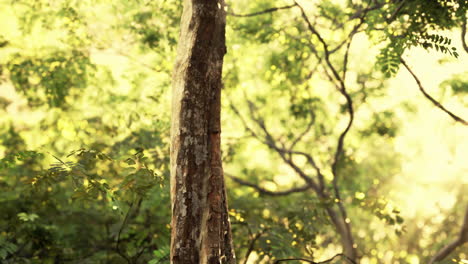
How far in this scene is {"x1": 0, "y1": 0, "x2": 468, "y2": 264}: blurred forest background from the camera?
504 centimetres

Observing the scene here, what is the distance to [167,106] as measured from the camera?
701 centimetres

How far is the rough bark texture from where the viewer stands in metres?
2.73

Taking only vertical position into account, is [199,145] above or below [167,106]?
below

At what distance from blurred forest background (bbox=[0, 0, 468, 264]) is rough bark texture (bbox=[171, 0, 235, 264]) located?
2.33ft

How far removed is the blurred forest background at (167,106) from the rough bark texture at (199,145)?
0.71m

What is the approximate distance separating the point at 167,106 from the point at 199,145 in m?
4.30

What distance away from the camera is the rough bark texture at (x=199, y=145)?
2.73 metres

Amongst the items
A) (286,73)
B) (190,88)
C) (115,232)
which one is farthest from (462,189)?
(190,88)

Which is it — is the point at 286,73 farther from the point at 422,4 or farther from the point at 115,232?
the point at 115,232

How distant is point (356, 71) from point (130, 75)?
4722 millimetres

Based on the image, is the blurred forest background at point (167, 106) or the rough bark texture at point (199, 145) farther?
the blurred forest background at point (167, 106)

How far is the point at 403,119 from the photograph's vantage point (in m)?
10.3

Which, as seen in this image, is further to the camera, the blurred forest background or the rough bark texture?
the blurred forest background

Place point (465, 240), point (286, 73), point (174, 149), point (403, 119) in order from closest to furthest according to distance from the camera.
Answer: point (174, 149), point (465, 240), point (286, 73), point (403, 119)
